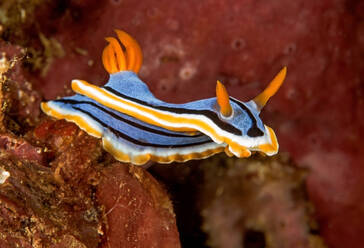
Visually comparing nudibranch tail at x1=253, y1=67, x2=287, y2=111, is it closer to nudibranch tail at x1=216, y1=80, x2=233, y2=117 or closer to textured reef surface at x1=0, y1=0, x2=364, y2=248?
nudibranch tail at x1=216, y1=80, x2=233, y2=117

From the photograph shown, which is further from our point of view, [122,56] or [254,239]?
[254,239]

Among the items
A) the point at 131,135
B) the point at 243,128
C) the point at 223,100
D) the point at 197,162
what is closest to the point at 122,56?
the point at 131,135

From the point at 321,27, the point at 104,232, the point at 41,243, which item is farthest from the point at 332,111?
the point at 41,243

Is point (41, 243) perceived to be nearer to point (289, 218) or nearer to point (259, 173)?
point (259, 173)

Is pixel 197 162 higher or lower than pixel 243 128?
higher

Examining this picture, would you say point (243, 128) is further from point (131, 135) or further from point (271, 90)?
point (131, 135)

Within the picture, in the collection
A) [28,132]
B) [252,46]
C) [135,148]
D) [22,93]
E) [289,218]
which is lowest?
[289,218]

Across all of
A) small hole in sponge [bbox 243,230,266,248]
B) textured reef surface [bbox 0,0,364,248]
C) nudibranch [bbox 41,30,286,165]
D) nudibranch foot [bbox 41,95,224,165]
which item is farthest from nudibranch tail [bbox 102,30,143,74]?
small hole in sponge [bbox 243,230,266,248]
